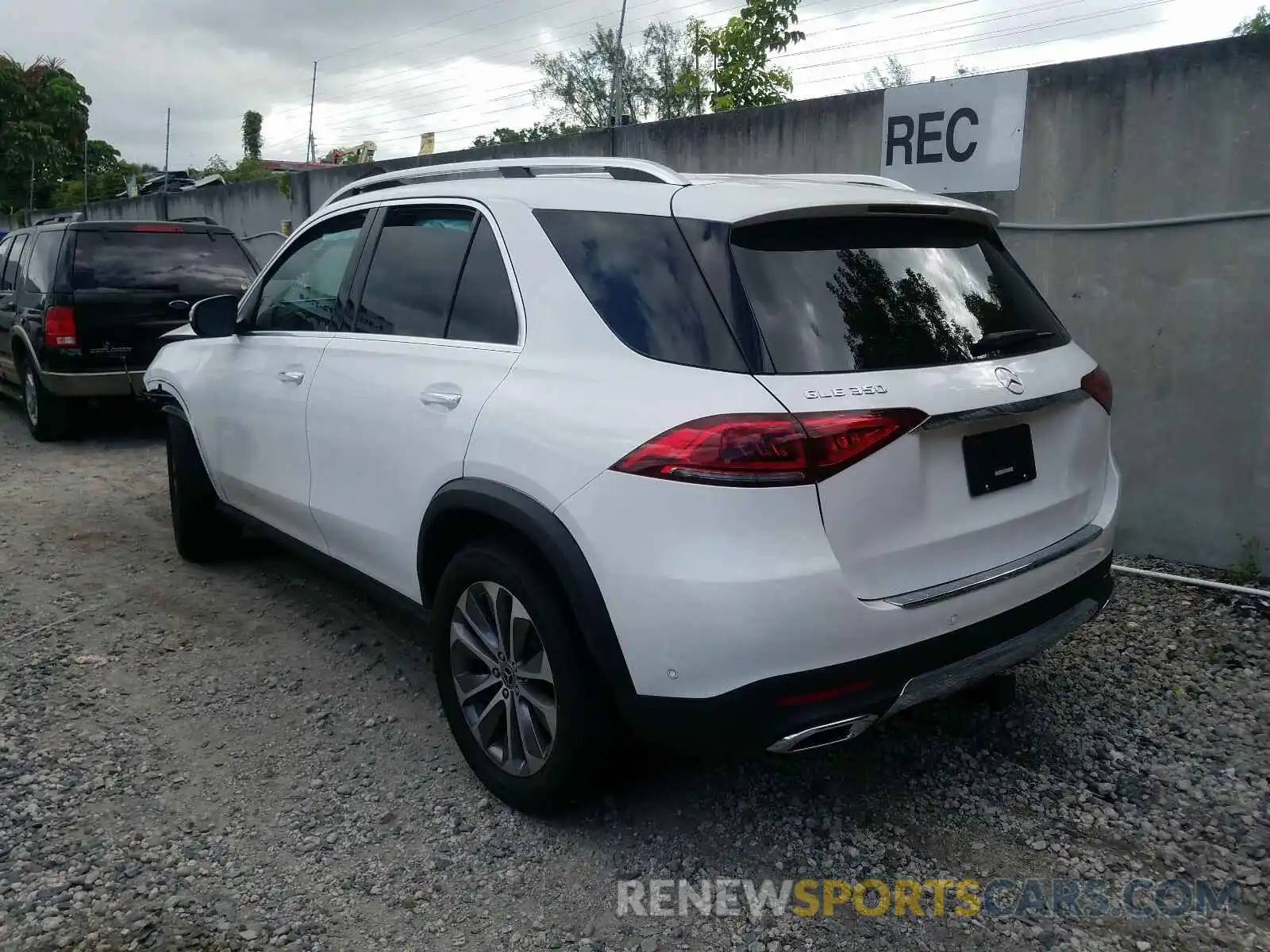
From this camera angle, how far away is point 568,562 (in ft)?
8.32

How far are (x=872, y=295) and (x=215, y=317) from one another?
3.05 m

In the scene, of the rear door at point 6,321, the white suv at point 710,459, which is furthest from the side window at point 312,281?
the rear door at point 6,321

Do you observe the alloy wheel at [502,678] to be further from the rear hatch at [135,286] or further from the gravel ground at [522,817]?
the rear hatch at [135,286]

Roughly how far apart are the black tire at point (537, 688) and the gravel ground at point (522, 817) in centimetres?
16

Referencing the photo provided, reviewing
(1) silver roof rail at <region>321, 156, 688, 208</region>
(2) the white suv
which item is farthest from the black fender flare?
(1) silver roof rail at <region>321, 156, 688, 208</region>

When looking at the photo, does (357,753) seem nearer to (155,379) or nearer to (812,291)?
(812,291)

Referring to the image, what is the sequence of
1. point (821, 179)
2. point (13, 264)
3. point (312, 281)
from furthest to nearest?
point (13, 264)
point (312, 281)
point (821, 179)

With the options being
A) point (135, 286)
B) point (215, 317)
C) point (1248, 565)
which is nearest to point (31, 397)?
point (135, 286)

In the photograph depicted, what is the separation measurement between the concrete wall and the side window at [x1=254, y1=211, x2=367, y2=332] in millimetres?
3351

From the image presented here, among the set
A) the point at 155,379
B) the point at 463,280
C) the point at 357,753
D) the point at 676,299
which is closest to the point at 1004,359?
the point at 676,299

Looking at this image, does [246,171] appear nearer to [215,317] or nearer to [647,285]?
[215,317]

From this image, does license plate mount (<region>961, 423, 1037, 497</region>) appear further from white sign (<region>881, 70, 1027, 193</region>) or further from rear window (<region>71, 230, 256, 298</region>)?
rear window (<region>71, 230, 256, 298</region>)

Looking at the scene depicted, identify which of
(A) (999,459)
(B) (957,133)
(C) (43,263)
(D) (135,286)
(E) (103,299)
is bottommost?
(A) (999,459)

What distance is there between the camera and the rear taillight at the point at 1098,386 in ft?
9.83
